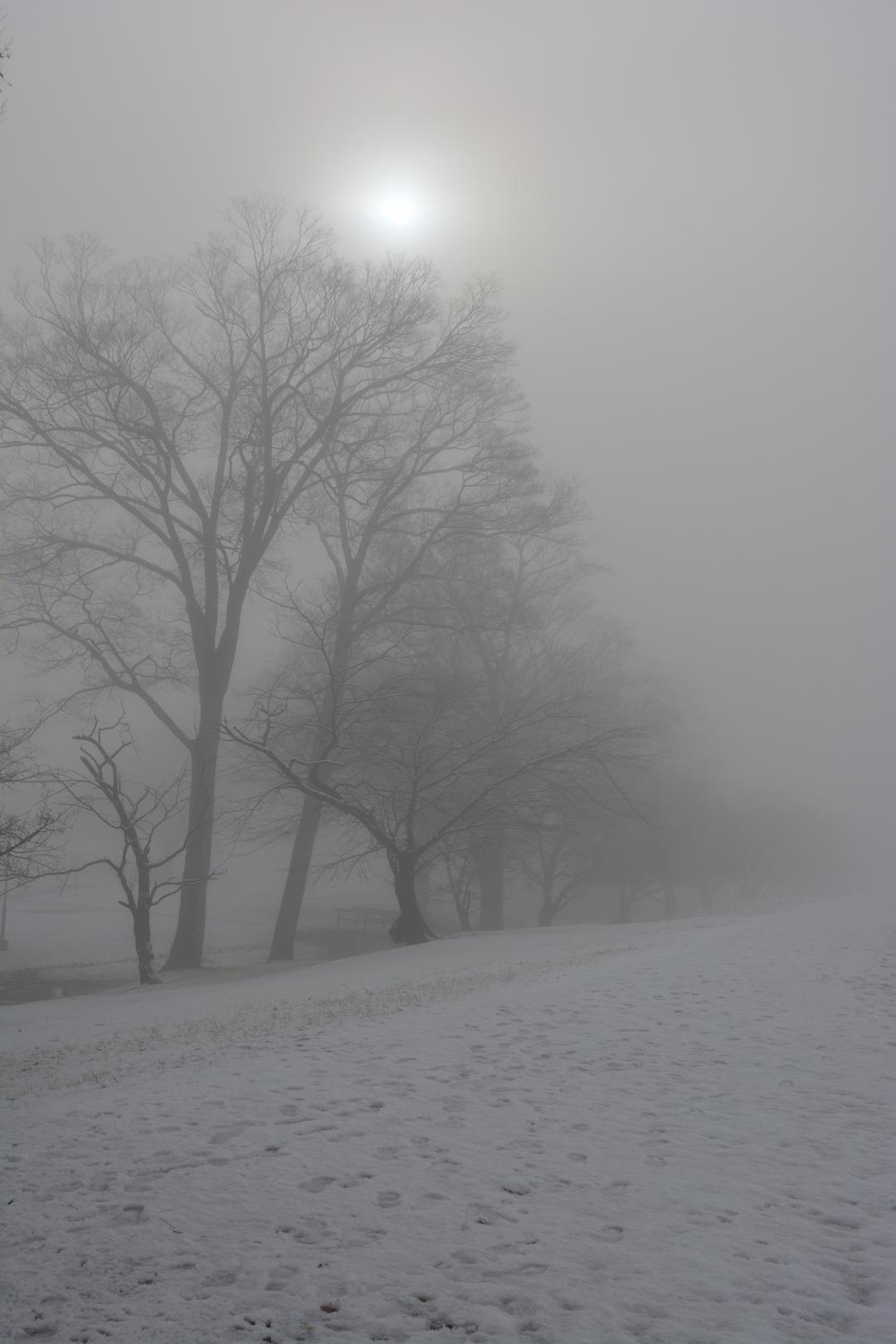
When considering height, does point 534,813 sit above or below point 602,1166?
above

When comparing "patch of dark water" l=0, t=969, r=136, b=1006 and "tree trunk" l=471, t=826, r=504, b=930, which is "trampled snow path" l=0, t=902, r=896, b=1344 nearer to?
"patch of dark water" l=0, t=969, r=136, b=1006

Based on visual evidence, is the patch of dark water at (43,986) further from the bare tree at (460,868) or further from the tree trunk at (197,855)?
the bare tree at (460,868)

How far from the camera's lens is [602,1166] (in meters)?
5.29

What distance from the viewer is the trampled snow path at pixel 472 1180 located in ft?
12.8

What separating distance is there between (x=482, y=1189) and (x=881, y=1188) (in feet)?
7.18

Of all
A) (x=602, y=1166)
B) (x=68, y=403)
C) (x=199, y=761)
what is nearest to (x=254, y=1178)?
(x=602, y=1166)

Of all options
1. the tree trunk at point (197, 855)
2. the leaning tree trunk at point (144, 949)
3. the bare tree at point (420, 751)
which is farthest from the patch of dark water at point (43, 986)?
the bare tree at point (420, 751)

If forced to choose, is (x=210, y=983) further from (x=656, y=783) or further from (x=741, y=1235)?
(x=656, y=783)

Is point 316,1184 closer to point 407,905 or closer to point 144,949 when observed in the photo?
point 144,949

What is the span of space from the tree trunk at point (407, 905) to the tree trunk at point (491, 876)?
270 cm

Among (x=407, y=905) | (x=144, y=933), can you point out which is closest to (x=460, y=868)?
(x=407, y=905)

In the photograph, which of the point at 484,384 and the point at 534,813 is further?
the point at 484,384

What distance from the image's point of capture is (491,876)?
28938mm

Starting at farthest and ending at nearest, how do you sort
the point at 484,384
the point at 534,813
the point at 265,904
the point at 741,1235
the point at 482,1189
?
the point at 265,904 < the point at 484,384 < the point at 534,813 < the point at 482,1189 < the point at 741,1235
